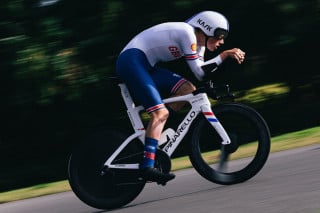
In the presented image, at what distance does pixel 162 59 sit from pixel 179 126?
60 centimetres

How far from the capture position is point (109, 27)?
11.4 metres

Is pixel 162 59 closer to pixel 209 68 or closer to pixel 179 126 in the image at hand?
pixel 209 68

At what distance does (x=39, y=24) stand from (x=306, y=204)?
694 centimetres

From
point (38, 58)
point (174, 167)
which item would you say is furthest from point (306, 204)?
point (38, 58)

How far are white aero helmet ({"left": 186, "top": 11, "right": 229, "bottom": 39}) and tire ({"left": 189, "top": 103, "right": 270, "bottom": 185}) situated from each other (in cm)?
64

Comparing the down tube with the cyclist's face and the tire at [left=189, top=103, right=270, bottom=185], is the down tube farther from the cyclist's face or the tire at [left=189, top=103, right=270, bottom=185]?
the cyclist's face

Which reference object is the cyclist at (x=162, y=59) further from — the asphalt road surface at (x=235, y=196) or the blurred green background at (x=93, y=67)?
the blurred green background at (x=93, y=67)

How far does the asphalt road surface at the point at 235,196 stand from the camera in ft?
18.1

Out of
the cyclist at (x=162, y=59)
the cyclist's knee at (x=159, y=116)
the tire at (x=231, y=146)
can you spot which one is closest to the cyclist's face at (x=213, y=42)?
the cyclist at (x=162, y=59)

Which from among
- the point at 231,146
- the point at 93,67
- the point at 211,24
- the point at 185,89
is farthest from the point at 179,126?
the point at 93,67

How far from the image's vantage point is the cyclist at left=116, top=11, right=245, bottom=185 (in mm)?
6305

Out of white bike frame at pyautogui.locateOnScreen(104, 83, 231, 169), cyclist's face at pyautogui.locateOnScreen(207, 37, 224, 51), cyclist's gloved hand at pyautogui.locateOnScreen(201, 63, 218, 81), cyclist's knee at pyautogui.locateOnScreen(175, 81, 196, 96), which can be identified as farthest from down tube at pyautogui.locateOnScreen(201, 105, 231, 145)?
cyclist's face at pyautogui.locateOnScreen(207, 37, 224, 51)

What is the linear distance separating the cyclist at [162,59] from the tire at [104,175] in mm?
187

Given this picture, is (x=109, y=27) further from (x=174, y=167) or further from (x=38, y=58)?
(x=174, y=167)
